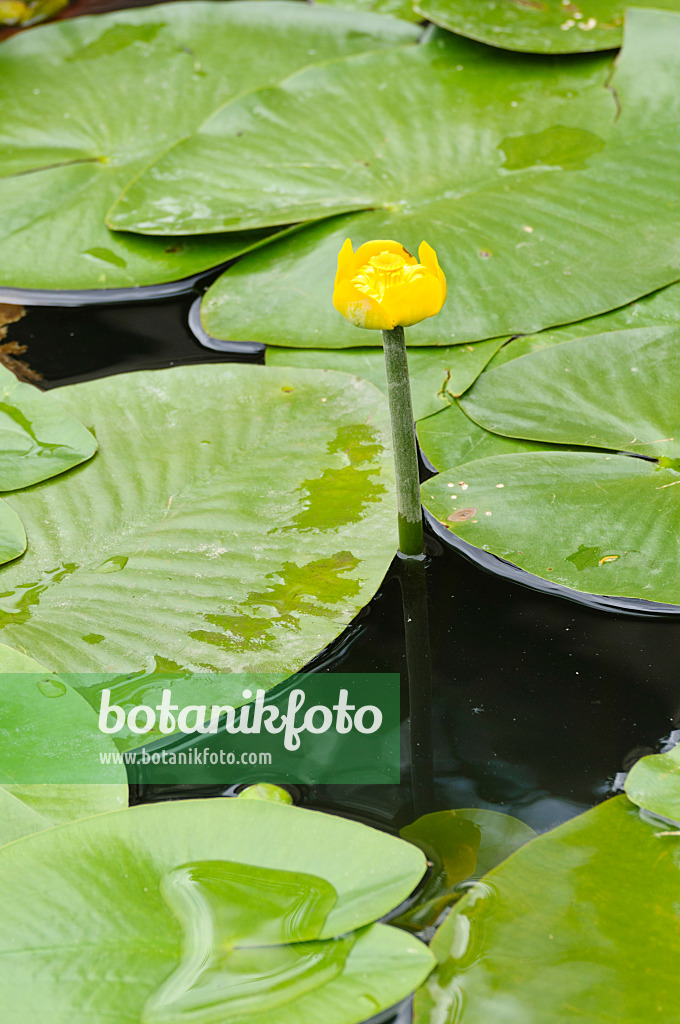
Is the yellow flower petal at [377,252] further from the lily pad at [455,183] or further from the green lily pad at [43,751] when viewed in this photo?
the green lily pad at [43,751]

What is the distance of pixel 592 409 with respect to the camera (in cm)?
129

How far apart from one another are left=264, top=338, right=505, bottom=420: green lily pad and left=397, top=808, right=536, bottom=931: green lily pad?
663 mm

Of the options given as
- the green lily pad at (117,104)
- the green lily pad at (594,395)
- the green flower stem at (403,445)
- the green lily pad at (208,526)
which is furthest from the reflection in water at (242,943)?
the green lily pad at (117,104)

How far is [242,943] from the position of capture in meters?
0.78

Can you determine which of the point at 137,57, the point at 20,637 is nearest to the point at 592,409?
the point at 20,637

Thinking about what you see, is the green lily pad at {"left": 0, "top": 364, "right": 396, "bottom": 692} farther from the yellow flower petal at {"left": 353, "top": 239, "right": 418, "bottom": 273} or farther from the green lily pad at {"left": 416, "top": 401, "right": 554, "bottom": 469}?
the yellow flower petal at {"left": 353, "top": 239, "right": 418, "bottom": 273}

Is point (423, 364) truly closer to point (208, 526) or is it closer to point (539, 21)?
point (208, 526)

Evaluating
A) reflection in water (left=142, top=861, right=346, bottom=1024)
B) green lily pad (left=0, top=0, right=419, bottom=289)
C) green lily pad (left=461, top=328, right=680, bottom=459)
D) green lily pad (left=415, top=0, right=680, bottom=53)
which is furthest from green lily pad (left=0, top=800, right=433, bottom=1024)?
green lily pad (left=415, top=0, right=680, bottom=53)

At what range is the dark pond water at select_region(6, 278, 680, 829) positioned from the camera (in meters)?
0.96

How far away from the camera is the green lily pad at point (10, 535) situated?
3.80ft

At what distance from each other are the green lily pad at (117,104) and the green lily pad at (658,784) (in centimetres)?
121

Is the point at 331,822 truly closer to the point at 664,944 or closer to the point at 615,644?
the point at 664,944

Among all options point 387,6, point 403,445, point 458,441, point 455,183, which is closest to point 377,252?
point 403,445

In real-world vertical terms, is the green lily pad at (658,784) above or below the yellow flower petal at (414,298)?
below
